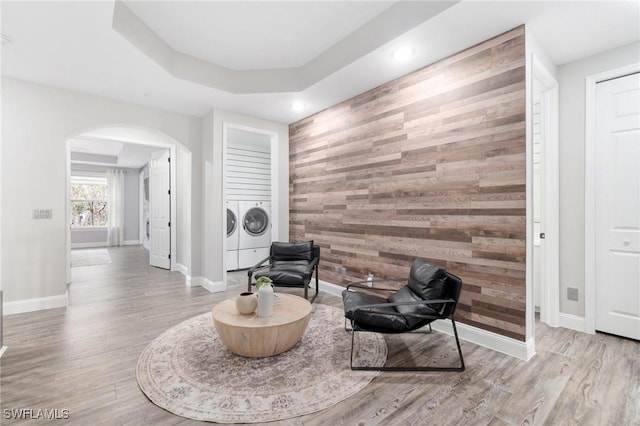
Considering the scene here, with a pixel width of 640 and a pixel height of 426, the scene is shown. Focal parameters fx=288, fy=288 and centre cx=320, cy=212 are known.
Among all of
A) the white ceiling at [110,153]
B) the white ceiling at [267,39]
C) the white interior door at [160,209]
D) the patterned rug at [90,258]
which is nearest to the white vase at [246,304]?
the white ceiling at [267,39]

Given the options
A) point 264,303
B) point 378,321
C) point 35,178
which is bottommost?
point 378,321

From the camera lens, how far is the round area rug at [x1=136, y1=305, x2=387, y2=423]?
5.89 ft

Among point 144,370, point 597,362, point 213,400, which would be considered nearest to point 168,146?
point 144,370

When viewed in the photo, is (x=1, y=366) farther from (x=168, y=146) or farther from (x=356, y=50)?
(x=168, y=146)

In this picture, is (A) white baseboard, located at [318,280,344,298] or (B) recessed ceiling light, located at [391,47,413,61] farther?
(A) white baseboard, located at [318,280,344,298]

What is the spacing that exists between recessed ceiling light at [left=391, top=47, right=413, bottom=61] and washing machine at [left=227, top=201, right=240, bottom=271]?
3.91 metres

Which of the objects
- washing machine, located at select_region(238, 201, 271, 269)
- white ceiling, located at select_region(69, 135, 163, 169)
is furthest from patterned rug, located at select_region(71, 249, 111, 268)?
washing machine, located at select_region(238, 201, 271, 269)

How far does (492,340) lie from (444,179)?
5.05 ft

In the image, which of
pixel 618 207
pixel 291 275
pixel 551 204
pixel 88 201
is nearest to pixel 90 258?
pixel 88 201

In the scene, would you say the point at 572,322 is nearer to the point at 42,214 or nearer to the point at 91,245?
the point at 42,214

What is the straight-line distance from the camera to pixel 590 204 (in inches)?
112

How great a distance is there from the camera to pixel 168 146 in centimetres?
590

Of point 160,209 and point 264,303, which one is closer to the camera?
point 264,303

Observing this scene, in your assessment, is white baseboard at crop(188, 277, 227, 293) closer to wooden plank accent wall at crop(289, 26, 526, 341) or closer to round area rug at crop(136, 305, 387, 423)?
round area rug at crop(136, 305, 387, 423)
